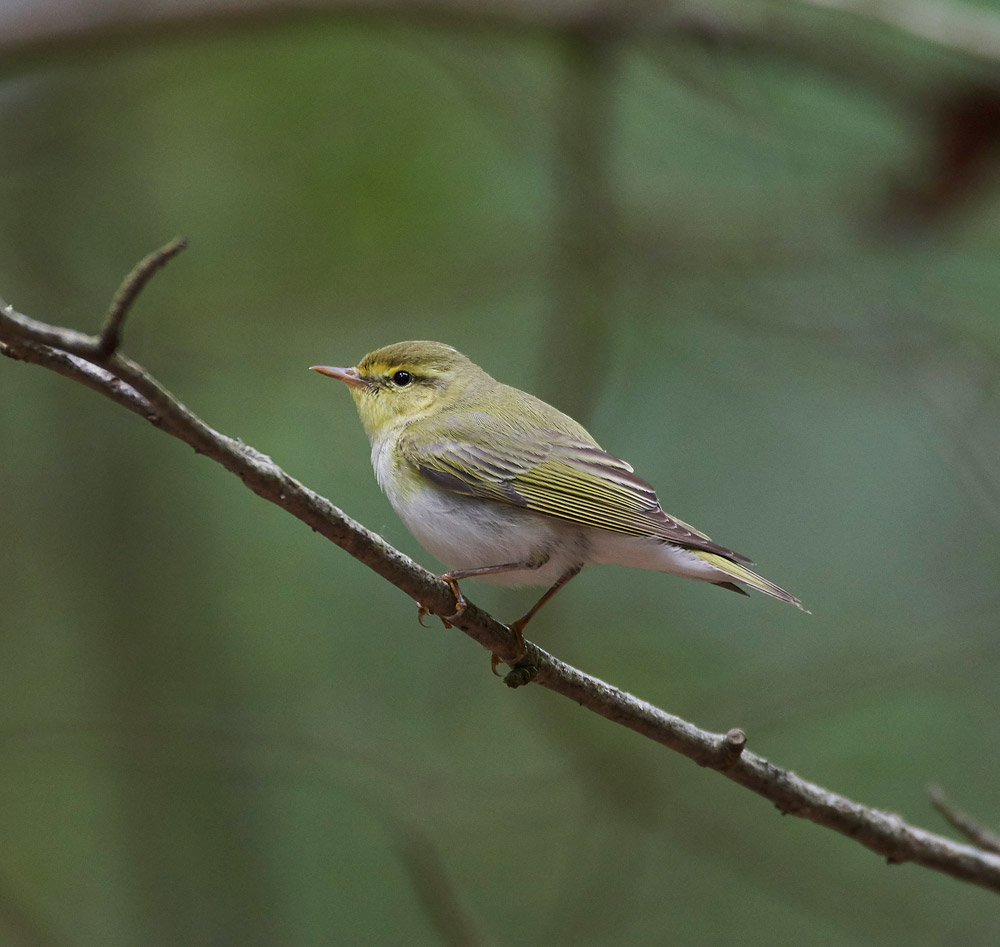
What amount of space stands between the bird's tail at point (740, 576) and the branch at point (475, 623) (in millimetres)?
387

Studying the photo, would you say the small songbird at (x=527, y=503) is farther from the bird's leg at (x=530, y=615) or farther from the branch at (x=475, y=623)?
the branch at (x=475, y=623)

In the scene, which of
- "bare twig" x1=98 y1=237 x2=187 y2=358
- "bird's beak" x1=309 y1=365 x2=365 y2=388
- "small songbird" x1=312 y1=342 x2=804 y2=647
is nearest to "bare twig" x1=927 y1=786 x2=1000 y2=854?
"small songbird" x1=312 y1=342 x2=804 y2=647

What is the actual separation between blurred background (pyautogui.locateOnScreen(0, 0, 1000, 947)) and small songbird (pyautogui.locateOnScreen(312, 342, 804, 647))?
140cm

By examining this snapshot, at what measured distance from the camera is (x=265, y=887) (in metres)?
5.10

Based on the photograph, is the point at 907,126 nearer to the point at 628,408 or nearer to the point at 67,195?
the point at 628,408

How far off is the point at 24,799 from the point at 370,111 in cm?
443

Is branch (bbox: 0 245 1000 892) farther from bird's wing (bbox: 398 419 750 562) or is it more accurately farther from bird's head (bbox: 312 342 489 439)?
bird's head (bbox: 312 342 489 439)

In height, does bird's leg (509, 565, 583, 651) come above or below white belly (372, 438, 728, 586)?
below

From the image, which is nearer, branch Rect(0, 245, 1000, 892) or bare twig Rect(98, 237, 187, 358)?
bare twig Rect(98, 237, 187, 358)

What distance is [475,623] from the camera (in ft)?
7.77

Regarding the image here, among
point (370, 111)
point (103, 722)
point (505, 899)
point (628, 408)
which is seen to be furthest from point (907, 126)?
point (103, 722)

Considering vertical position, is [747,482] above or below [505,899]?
above

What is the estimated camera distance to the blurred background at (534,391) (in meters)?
4.90

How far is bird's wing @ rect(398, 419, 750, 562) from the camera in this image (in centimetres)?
286
